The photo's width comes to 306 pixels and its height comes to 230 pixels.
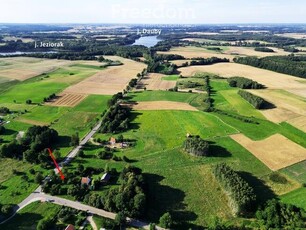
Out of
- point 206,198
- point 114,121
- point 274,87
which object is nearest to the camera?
point 206,198

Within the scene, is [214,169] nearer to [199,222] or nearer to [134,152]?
[199,222]

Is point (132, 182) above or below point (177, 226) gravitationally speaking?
above

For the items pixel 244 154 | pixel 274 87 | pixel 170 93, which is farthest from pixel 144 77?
pixel 244 154

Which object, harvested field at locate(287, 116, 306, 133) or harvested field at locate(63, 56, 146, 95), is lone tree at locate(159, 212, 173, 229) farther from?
harvested field at locate(63, 56, 146, 95)

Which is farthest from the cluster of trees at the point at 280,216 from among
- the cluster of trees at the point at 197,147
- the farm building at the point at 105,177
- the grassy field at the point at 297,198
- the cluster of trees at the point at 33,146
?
the cluster of trees at the point at 33,146

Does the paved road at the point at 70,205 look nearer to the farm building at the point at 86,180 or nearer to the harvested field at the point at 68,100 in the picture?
the farm building at the point at 86,180

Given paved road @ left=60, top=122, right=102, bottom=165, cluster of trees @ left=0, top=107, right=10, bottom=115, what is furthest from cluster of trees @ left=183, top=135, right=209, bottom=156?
cluster of trees @ left=0, top=107, right=10, bottom=115
